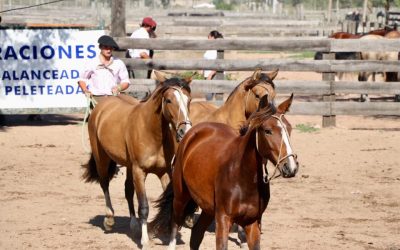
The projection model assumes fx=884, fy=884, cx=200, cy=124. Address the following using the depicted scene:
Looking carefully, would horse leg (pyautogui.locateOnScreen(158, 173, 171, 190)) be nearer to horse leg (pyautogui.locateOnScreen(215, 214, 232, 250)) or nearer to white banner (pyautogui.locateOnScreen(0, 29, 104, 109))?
horse leg (pyautogui.locateOnScreen(215, 214, 232, 250))

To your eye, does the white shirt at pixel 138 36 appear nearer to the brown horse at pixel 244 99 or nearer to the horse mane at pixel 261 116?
the brown horse at pixel 244 99

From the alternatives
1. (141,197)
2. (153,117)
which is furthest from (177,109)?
(141,197)

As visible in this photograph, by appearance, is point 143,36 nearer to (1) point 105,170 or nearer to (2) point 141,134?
(1) point 105,170

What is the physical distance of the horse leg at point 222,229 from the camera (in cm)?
653

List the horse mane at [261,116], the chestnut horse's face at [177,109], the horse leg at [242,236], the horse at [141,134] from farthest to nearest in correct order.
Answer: the horse leg at [242,236] → the horse at [141,134] → the chestnut horse's face at [177,109] → the horse mane at [261,116]

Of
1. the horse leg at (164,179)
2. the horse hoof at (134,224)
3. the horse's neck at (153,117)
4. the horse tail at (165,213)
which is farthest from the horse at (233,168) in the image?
the horse hoof at (134,224)

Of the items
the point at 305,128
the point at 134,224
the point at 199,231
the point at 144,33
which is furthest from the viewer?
the point at 144,33

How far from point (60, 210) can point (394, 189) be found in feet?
14.1

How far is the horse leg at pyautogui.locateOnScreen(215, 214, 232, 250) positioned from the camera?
21.4 feet

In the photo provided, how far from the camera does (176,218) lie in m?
7.63

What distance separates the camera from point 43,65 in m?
16.9

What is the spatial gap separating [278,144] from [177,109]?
221 centimetres

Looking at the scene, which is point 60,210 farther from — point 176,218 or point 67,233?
point 176,218

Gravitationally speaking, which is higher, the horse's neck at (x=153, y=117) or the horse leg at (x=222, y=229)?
the horse's neck at (x=153, y=117)
